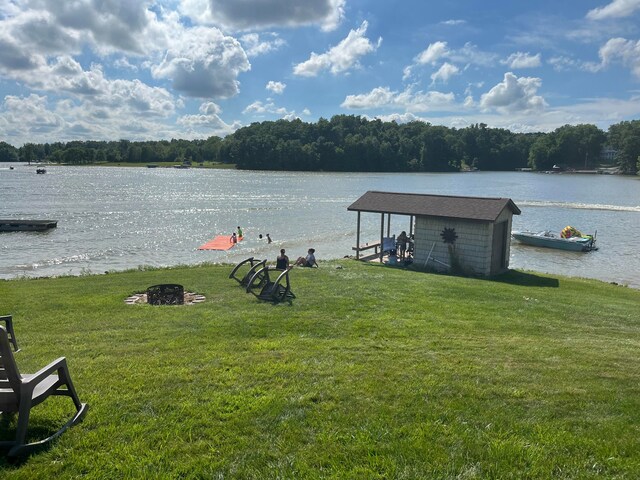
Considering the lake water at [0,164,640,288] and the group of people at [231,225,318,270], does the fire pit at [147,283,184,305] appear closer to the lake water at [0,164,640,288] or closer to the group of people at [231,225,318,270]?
the group of people at [231,225,318,270]

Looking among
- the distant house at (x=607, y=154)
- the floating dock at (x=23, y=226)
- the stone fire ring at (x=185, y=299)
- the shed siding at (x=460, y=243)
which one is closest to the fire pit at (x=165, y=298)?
the stone fire ring at (x=185, y=299)

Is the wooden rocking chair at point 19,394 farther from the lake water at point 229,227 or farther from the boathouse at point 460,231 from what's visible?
the lake water at point 229,227

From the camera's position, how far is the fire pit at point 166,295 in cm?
1088

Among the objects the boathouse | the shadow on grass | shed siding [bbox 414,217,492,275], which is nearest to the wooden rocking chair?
the shadow on grass

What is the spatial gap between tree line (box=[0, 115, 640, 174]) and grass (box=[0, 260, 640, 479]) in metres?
128

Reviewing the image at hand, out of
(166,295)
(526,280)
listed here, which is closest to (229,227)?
(526,280)

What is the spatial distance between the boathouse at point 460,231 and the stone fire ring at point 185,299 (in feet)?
36.3

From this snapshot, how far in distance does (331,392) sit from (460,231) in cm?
1538

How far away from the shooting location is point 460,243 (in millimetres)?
19688

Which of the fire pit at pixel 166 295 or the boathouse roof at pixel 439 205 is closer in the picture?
the fire pit at pixel 166 295

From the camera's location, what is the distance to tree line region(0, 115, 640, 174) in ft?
449

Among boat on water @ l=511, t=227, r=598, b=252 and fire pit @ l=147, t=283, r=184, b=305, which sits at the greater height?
fire pit @ l=147, t=283, r=184, b=305

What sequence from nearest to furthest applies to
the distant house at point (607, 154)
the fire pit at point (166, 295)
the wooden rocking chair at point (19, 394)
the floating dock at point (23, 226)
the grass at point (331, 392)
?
the wooden rocking chair at point (19, 394) → the grass at point (331, 392) → the fire pit at point (166, 295) → the floating dock at point (23, 226) → the distant house at point (607, 154)

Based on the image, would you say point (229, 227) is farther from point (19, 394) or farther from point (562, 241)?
point (19, 394)
